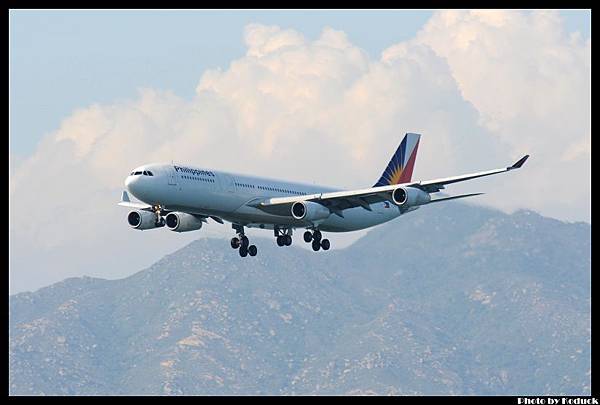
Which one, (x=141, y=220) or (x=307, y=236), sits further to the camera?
(x=307, y=236)

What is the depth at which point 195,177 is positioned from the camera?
336 feet

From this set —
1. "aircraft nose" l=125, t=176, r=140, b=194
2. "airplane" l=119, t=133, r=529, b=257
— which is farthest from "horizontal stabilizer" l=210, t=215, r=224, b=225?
"aircraft nose" l=125, t=176, r=140, b=194

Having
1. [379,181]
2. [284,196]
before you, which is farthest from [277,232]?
[379,181]

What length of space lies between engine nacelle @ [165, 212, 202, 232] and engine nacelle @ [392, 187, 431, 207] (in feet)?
53.7

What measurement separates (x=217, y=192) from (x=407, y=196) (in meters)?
14.9

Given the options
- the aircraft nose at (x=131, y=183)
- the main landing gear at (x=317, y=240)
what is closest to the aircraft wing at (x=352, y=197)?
the main landing gear at (x=317, y=240)

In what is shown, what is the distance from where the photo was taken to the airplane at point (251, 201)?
10038 centimetres

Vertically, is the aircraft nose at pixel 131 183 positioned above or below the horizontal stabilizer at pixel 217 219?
above

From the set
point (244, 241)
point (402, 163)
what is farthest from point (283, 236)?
point (402, 163)

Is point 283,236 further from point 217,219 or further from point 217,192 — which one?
point 217,192

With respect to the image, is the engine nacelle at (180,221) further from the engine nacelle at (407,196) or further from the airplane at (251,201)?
the engine nacelle at (407,196)

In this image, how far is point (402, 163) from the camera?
436 feet
